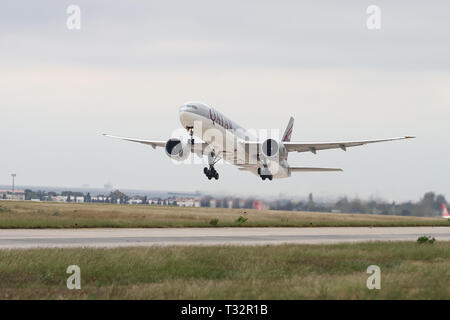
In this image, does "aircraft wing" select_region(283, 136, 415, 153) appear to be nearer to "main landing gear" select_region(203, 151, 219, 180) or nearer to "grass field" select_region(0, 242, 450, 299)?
"main landing gear" select_region(203, 151, 219, 180)

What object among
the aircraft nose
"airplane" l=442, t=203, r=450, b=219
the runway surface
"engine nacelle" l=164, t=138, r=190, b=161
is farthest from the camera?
"airplane" l=442, t=203, r=450, b=219

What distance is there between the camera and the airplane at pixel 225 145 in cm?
5153

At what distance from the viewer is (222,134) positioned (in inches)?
2120

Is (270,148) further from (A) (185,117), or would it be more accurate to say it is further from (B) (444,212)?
(B) (444,212)

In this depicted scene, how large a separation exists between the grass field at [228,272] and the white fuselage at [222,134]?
18131mm

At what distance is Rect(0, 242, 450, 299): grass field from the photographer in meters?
20.4

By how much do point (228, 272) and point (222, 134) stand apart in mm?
Answer: 28515

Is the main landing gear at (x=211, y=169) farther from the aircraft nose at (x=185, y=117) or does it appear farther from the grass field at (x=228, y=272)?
the grass field at (x=228, y=272)

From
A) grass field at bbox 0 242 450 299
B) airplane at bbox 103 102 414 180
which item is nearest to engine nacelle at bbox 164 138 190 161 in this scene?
airplane at bbox 103 102 414 180

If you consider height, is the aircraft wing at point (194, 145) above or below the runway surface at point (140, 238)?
above

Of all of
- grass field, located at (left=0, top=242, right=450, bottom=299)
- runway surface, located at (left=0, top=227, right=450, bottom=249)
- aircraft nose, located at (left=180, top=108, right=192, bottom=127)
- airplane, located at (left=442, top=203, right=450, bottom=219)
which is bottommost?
grass field, located at (left=0, top=242, right=450, bottom=299)

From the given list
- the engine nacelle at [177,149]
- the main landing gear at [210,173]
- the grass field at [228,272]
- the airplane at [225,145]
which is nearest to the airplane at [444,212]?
the airplane at [225,145]

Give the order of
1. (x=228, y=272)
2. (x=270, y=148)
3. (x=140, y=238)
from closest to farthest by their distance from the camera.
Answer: (x=228, y=272) → (x=140, y=238) → (x=270, y=148)

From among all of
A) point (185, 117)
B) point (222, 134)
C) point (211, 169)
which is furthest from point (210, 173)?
point (185, 117)
